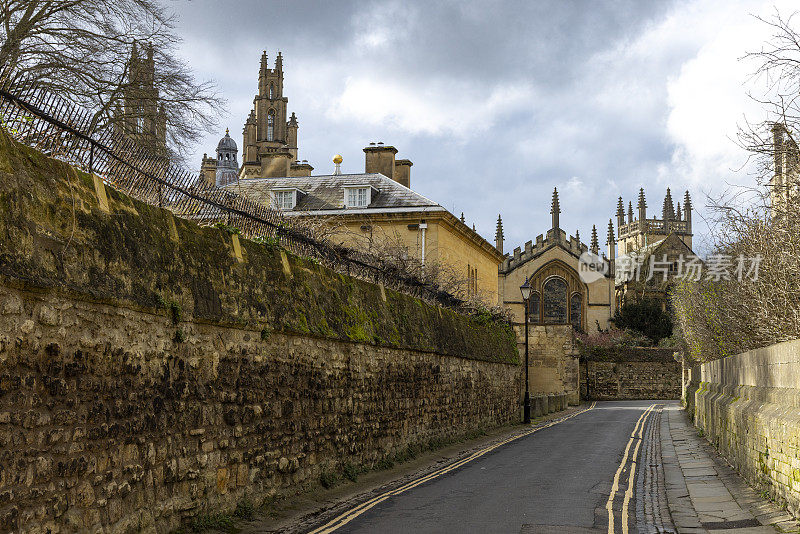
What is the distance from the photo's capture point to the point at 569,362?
42.9 m

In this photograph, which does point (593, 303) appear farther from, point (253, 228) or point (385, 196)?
point (253, 228)

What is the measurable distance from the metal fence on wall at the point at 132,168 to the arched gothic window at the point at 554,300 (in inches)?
2453

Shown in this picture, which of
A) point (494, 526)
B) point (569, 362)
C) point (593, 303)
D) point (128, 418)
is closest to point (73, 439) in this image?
point (128, 418)

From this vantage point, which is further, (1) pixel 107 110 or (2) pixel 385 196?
(2) pixel 385 196

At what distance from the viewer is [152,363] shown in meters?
7.95

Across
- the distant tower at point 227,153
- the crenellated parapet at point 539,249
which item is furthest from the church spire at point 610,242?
the distant tower at point 227,153

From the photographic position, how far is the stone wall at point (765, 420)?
9430 mm

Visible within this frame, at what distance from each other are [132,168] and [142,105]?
12168mm

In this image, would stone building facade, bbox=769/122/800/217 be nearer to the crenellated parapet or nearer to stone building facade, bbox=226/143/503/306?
stone building facade, bbox=226/143/503/306

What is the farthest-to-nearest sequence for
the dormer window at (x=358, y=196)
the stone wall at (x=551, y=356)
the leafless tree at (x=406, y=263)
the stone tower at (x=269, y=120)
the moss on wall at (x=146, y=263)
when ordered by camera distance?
the stone tower at (x=269, y=120) → the stone wall at (x=551, y=356) → the dormer window at (x=358, y=196) → the leafless tree at (x=406, y=263) → the moss on wall at (x=146, y=263)

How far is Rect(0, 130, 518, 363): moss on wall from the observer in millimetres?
6340

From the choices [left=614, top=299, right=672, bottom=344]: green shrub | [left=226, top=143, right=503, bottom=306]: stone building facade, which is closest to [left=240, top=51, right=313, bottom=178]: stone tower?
[left=614, top=299, right=672, bottom=344]: green shrub

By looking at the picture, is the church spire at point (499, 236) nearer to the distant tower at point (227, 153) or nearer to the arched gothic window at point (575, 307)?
the arched gothic window at point (575, 307)

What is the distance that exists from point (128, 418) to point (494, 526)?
14.4ft
